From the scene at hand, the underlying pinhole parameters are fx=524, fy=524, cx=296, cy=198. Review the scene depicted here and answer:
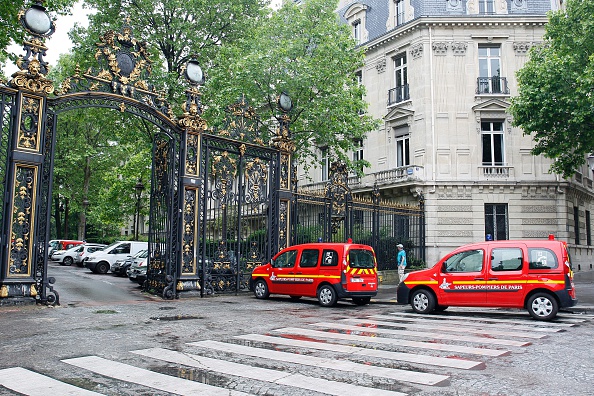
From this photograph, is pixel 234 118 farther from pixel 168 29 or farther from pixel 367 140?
pixel 367 140

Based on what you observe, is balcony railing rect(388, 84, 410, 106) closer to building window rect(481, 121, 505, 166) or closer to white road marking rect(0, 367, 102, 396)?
building window rect(481, 121, 505, 166)

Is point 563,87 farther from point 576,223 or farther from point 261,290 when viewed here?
point 261,290

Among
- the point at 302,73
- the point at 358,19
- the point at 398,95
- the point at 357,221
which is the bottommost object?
the point at 357,221

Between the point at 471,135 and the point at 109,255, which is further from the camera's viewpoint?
the point at 109,255

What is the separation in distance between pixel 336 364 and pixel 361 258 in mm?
8000

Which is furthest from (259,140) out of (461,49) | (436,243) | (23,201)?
(461,49)

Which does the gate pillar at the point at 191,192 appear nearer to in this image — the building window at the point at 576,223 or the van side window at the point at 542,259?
the van side window at the point at 542,259

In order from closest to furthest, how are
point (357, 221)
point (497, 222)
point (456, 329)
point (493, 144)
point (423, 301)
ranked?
point (456, 329)
point (423, 301)
point (357, 221)
point (497, 222)
point (493, 144)

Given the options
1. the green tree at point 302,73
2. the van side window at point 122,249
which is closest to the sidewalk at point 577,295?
the green tree at point 302,73

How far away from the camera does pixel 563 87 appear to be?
21.8m

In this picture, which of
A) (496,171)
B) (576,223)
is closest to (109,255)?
(496,171)

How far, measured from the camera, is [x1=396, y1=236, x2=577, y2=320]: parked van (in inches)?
440

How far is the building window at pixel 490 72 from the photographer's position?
2794 cm

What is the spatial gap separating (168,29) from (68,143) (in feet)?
66.7
